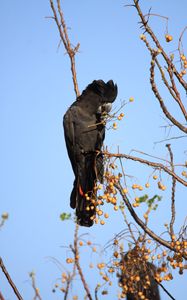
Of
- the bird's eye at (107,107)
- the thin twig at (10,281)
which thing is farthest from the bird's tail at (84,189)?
the thin twig at (10,281)

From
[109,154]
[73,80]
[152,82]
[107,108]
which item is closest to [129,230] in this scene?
[109,154]

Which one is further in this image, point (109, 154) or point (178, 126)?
point (109, 154)

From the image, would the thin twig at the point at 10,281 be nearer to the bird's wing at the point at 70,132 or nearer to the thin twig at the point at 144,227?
the thin twig at the point at 144,227

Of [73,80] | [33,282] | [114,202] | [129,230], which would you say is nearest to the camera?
[33,282]

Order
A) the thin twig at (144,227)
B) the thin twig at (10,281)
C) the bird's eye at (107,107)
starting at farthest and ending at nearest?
the bird's eye at (107,107), the thin twig at (144,227), the thin twig at (10,281)

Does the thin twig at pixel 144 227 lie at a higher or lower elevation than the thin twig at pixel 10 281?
higher

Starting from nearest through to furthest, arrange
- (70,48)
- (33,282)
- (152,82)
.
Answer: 1. (33,282)
2. (152,82)
3. (70,48)

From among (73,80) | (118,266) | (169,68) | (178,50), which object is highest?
(73,80)

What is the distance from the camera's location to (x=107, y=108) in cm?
463

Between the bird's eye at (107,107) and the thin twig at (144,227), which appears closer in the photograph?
A: the thin twig at (144,227)

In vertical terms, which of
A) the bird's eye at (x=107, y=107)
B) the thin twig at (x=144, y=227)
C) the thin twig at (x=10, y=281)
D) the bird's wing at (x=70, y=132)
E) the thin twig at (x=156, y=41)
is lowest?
the thin twig at (x=10, y=281)

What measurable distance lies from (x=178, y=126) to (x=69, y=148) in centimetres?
248

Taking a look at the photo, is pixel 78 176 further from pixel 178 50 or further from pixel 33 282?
pixel 33 282

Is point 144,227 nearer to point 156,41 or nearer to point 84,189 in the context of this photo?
point 156,41
